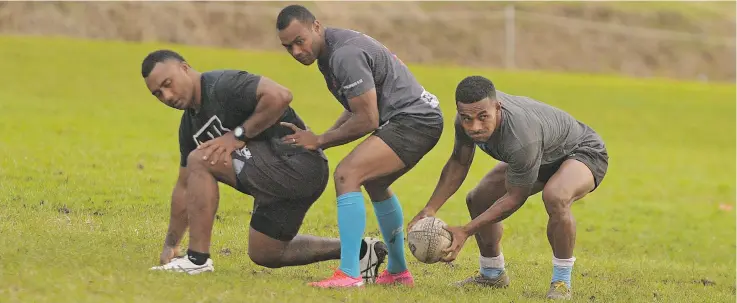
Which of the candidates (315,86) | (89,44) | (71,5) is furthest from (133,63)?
(71,5)

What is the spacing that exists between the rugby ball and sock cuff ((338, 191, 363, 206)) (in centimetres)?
56

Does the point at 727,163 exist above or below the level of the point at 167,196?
below

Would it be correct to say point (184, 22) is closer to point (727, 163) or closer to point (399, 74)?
point (727, 163)

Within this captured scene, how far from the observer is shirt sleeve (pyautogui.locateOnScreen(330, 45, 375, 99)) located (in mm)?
9203

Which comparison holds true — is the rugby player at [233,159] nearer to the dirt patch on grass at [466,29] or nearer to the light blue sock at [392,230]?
the light blue sock at [392,230]

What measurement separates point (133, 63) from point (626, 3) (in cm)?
2683

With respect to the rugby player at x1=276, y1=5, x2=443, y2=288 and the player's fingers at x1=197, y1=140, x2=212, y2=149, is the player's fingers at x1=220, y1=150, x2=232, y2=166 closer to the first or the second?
the player's fingers at x1=197, y1=140, x2=212, y2=149

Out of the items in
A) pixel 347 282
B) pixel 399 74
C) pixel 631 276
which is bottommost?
pixel 631 276

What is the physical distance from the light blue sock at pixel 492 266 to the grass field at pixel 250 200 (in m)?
0.24

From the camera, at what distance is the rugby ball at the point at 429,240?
9.37 metres

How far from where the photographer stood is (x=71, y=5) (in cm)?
4238

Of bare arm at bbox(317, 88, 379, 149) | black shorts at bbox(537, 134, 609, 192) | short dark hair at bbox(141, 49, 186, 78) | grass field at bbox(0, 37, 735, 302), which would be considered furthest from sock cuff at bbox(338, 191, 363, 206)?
black shorts at bbox(537, 134, 609, 192)

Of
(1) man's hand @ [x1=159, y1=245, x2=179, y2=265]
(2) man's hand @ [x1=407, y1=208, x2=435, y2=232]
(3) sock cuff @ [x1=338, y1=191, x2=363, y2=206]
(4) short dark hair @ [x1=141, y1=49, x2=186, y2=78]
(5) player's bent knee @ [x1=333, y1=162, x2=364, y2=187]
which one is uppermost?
(4) short dark hair @ [x1=141, y1=49, x2=186, y2=78]

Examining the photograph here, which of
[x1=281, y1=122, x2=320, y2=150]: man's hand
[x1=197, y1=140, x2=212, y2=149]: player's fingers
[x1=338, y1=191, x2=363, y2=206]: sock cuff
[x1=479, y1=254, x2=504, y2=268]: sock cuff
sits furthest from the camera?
[x1=479, y1=254, x2=504, y2=268]: sock cuff
